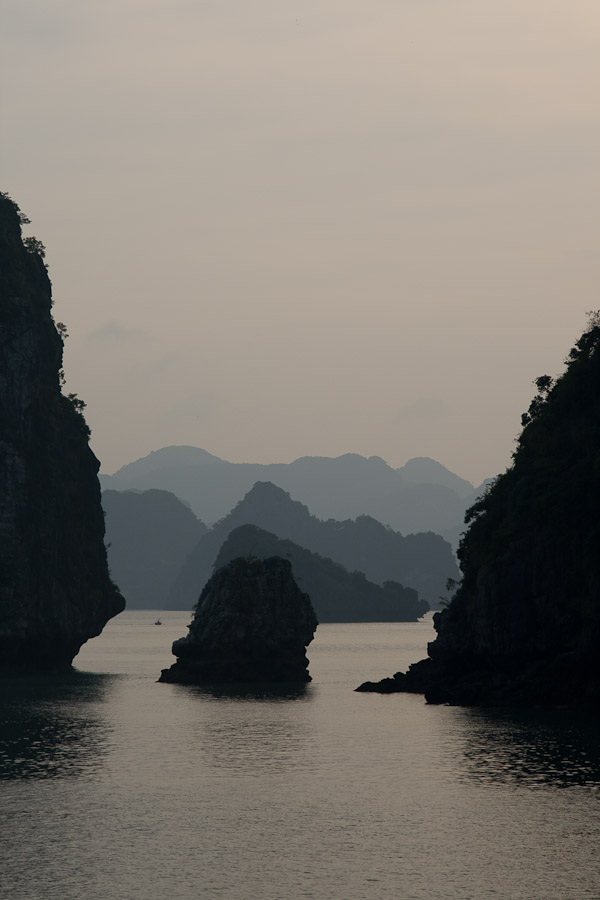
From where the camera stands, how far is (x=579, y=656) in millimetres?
81500

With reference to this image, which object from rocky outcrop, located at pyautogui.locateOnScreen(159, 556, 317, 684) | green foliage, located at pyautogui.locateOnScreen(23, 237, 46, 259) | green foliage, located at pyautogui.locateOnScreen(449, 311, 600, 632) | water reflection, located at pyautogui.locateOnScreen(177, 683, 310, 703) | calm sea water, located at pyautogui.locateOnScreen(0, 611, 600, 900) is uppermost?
green foliage, located at pyautogui.locateOnScreen(23, 237, 46, 259)

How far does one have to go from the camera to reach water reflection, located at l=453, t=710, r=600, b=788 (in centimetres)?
5781

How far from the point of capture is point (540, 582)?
8588 cm

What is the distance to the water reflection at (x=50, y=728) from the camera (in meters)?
62.1

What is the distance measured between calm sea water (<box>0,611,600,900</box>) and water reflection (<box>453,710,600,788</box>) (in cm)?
18

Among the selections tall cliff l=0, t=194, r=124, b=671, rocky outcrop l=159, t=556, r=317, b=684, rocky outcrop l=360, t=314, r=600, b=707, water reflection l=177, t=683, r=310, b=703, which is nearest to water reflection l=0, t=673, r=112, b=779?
tall cliff l=0, t=194, r=124, b=671

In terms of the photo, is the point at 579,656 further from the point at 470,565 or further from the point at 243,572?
the point at 243,572

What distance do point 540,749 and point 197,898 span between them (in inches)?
1221

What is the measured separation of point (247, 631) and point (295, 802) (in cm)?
5206

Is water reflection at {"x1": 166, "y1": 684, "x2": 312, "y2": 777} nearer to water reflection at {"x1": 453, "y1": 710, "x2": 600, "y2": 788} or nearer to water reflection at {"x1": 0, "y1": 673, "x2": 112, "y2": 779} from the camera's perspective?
water reflection at {"x1": 0, "y1": 673, "x2": 112, "y2": 779}

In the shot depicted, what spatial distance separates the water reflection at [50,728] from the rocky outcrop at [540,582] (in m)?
26.6

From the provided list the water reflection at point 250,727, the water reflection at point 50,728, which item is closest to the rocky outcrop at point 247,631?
the water reflection at point 250,727

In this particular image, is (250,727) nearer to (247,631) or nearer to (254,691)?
(254,691)

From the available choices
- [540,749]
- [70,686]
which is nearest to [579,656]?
[540,749]
